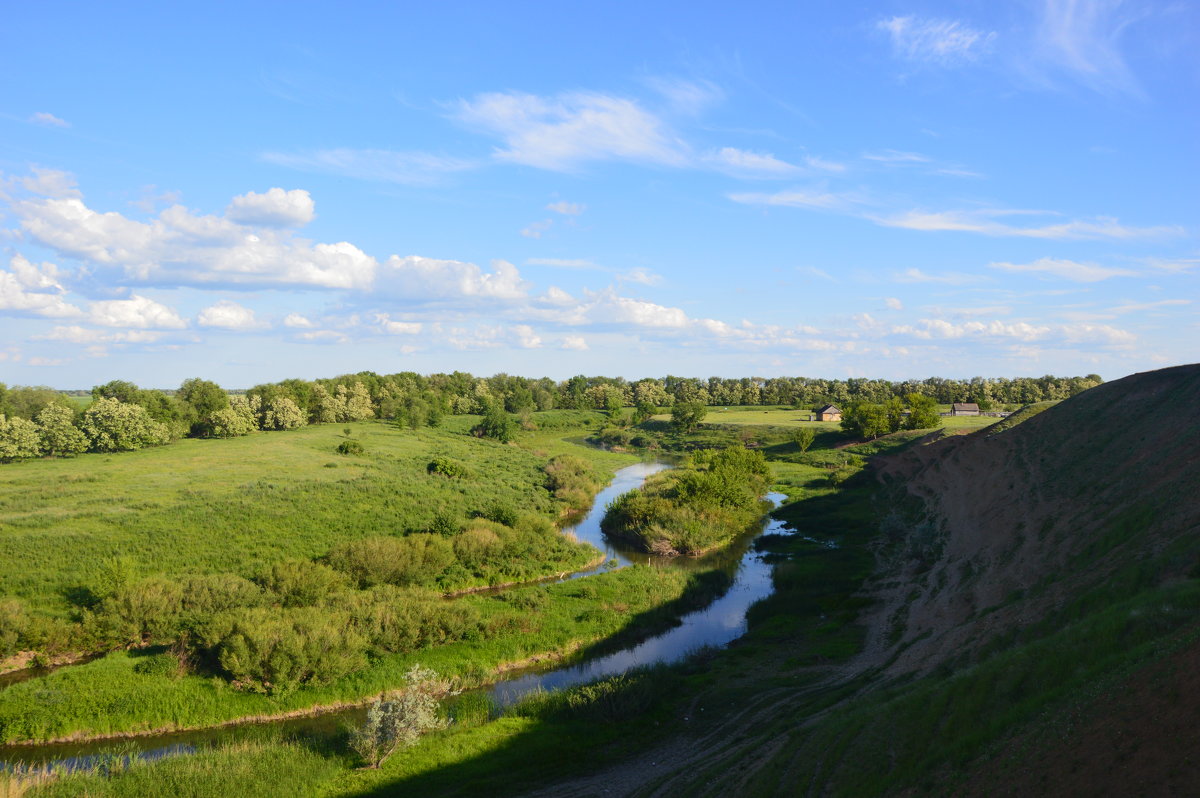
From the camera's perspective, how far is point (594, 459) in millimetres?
91750

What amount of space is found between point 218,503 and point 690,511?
109ft

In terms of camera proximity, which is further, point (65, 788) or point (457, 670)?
point (457, 670)

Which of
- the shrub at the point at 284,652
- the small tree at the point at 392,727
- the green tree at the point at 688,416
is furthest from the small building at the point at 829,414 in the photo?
the small tree at the point at 392,727

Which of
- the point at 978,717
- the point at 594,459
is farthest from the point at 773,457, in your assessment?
the point at 978,717

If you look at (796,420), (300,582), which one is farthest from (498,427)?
(300,582)

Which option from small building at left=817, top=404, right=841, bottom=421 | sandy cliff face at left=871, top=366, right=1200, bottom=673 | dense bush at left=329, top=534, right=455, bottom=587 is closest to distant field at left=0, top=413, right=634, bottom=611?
dense bush at left=329, top=534, right=455, bottom=587

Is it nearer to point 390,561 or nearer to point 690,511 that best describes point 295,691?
point 390,561

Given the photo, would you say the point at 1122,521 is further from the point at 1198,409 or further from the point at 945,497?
the point at 945,497

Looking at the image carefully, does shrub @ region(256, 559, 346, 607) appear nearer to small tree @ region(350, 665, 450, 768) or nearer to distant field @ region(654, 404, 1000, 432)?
small tree @ region(350, 665, 450, 768)

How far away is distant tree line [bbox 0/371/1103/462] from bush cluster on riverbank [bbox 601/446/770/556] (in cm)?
4446

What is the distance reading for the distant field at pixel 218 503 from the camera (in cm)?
3312

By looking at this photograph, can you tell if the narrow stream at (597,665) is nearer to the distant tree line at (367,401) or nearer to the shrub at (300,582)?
the shrub at (300,582)

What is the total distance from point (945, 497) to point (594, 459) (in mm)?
52386

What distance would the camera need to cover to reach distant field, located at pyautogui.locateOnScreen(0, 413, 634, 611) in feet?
109
